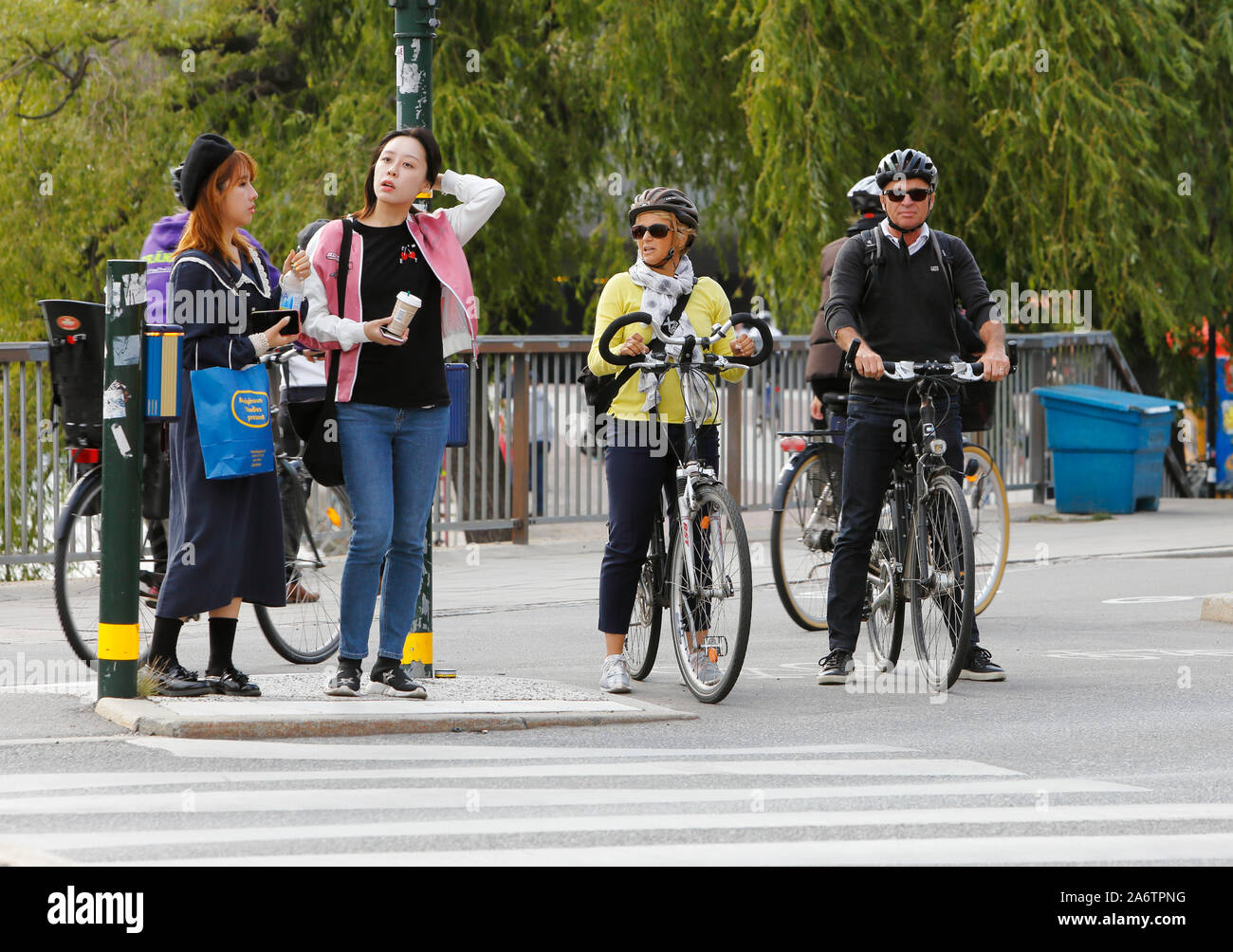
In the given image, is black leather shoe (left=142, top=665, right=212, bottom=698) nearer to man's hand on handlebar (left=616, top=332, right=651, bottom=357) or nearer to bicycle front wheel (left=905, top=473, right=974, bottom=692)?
man's hand on handlebar (left=616, top=332, right=651, bottom=357)

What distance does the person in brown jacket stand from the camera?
8.86 metres

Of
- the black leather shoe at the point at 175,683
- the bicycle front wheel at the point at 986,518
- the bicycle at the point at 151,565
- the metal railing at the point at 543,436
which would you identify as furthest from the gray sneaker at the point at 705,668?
the metal railing at the point at 543,436

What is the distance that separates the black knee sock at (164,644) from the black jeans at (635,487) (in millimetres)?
1576

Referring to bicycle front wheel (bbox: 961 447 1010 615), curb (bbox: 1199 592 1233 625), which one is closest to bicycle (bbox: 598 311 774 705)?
bicycle front wheel (bbox: 961 447 1010 615)

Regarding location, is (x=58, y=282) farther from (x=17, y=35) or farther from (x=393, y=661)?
(x=393, y=661)

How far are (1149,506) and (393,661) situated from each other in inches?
380

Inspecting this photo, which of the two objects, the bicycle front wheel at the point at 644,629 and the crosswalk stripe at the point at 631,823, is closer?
the crosswalk stripe at the point at 631,823

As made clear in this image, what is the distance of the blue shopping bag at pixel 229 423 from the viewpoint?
6574 millimetres

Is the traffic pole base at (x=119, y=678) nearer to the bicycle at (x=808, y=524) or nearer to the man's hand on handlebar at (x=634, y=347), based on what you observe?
the man's hand on handlebar at (x=634, y=347)

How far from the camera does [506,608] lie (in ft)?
33.9
